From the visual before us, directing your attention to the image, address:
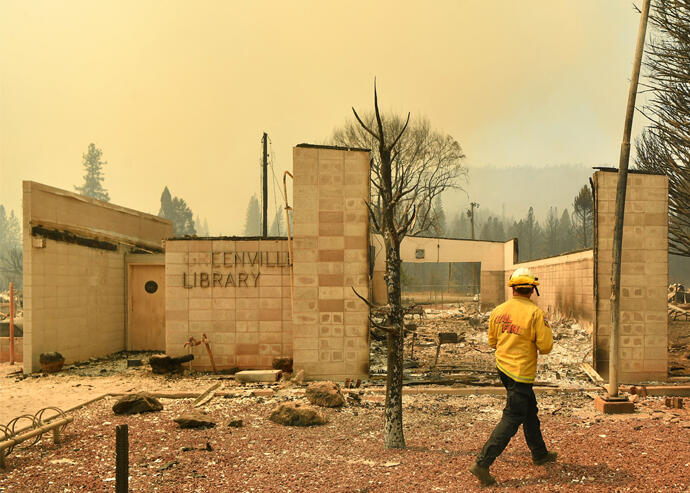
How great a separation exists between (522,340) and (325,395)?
3.62 meters

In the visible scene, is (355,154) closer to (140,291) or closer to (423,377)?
(423,377)

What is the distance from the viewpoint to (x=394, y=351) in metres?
5.11

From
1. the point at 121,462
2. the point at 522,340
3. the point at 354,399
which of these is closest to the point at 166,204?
the point at 354,399

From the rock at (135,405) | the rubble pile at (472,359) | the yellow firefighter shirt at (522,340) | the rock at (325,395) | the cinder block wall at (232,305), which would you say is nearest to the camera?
the yellow firefighter shirt at (522,340)

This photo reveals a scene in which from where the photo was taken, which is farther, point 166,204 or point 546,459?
point 166,204

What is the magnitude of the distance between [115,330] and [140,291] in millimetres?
1131

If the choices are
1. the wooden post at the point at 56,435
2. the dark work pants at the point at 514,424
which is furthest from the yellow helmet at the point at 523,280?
the wooden post at the point at 56,435

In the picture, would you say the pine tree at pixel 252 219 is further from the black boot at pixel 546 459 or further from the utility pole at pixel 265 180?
the black boot at pixel 546 459

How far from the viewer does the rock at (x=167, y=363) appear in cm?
932

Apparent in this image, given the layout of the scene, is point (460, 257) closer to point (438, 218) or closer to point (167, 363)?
point (438, 218)

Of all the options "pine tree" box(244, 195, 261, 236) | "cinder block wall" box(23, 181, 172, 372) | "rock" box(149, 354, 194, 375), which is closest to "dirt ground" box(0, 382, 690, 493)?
"rock" box(149, 354, 194, 375)

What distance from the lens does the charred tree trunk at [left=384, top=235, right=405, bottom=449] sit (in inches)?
199

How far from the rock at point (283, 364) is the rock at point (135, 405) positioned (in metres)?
2.50

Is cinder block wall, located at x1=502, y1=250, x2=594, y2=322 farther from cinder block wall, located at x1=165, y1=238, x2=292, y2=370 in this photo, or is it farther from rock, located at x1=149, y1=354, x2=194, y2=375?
rock, located at x1=149, y1=354, x2=194, y2=375
